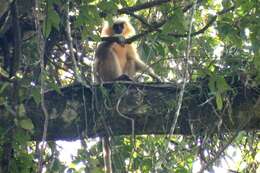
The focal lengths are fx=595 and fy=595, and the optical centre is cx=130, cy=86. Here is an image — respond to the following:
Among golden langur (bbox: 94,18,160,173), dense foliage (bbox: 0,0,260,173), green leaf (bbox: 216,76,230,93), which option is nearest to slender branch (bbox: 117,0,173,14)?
dense foliage (bbox: 0,0,260,173)

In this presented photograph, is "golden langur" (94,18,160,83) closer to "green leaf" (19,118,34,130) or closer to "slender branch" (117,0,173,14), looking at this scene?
"slender branch" (117,0,173,14)

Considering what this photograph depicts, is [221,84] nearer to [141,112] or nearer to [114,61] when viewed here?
[141,112]

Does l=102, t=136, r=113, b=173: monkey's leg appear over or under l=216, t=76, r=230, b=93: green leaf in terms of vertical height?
under

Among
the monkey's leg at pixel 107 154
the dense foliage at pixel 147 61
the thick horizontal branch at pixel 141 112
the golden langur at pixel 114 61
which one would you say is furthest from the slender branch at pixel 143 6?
the golden langur at pixel 114 61

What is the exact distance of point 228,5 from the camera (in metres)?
3.34

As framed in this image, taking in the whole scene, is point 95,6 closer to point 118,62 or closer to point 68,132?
point 68,132

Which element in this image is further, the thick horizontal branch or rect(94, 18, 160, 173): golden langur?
rect(94, 18, 160, 173): golden langur

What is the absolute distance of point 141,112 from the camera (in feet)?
11.0

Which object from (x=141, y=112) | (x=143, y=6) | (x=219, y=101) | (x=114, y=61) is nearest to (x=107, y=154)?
(x=141, y=112)

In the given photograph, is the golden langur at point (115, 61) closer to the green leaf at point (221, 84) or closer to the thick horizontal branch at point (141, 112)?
the thick horizontal branch at point (141, 112)

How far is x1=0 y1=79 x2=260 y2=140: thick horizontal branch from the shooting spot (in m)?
3.31

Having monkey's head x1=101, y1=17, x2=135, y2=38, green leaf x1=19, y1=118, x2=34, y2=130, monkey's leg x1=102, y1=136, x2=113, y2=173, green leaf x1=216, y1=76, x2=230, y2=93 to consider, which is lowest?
monkey's leg x1=102, y1=136, x2=113, y2=173

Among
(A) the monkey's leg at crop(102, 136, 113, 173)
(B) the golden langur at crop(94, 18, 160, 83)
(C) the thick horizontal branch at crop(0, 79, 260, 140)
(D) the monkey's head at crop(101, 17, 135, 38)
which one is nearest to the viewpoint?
(C) the thick horizontal branch at crop(0, 79, 260, 140)

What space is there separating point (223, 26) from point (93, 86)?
Result: 779 millimetres
